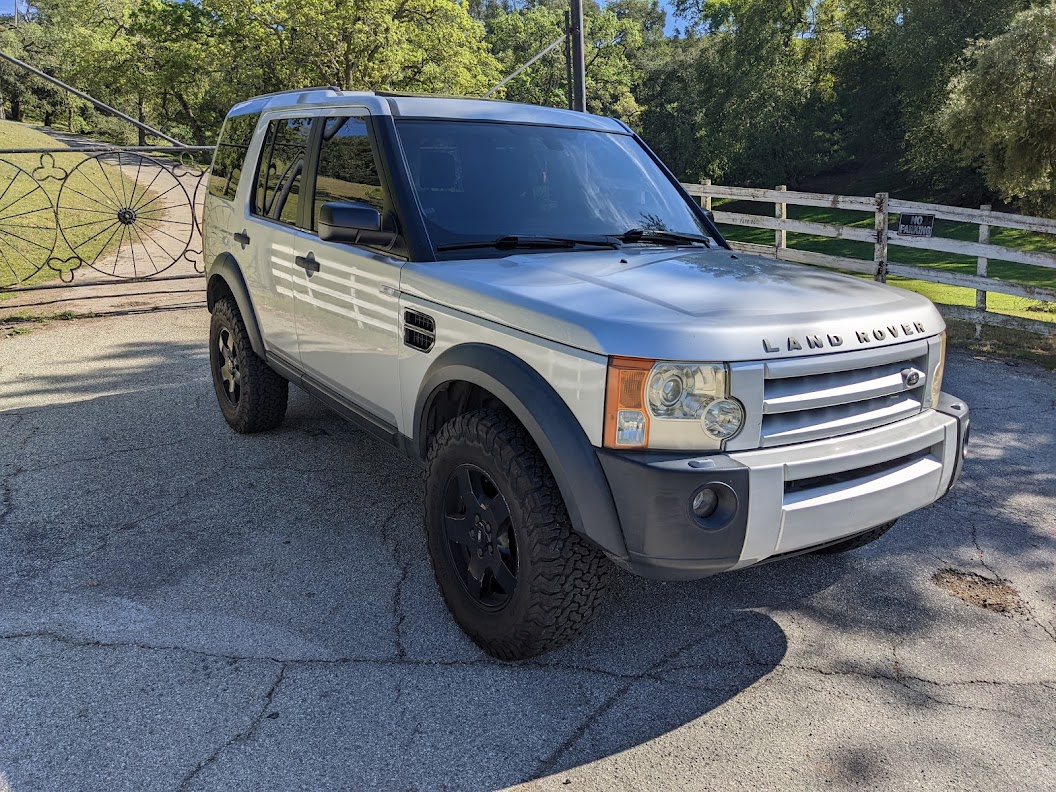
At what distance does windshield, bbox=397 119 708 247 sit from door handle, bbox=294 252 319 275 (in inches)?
31.0

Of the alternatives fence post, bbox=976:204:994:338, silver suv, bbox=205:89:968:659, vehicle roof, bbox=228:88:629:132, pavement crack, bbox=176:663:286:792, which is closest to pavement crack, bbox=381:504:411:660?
silver suv, bbox=205:89:968:659

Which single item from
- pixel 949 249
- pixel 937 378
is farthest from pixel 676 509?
pixel 949 249

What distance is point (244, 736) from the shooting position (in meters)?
2.71

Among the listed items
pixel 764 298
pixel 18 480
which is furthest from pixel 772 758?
A: pixel 18 480

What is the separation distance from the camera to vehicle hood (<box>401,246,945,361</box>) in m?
2.57

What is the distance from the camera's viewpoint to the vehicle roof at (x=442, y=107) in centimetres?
384

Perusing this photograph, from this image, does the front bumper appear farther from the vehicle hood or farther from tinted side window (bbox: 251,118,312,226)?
tinted side window (bbox: 251,118,312,226)

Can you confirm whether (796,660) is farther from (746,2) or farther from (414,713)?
(746,2)

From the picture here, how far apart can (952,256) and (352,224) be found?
83.5 feet

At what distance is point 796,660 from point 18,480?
165 inches

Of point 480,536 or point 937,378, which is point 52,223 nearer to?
point 480,536

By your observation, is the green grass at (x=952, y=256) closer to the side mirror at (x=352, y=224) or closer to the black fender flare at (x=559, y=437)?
the side mirror at (x=352, y=224)

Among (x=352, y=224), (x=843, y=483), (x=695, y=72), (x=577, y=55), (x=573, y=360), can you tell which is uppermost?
(x=695, y=72)

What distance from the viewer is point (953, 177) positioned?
96.5 feet
